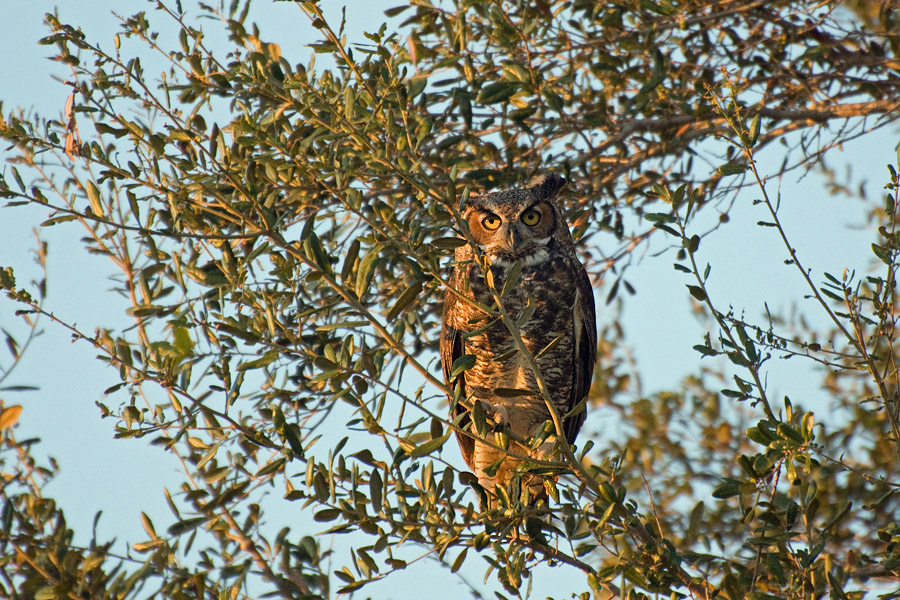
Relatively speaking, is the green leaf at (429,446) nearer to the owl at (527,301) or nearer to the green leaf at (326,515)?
the green leaf at (326,515)

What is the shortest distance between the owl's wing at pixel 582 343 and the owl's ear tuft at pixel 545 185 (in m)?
0.35

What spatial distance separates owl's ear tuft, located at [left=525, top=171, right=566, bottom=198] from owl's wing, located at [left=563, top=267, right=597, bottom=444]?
1.15 feet

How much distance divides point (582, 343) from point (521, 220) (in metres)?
0.59

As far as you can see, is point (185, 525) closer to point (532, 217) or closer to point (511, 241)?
point (511, 241)

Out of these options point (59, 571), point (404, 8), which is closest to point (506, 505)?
point (59, 571)

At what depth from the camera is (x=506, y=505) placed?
2154mm

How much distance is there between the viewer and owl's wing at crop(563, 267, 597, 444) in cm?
355

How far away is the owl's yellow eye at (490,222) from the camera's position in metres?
3.61

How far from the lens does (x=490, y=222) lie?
364cm

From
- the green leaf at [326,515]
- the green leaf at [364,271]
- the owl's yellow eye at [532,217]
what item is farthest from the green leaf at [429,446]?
the owl's yellow eye at [532,217]

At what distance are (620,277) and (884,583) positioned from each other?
1.66 meters

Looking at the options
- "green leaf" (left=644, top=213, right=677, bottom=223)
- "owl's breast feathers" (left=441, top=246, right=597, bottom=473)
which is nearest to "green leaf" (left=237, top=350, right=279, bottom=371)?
"green leaf" (left=644, top=213, right=677, bottom=223)

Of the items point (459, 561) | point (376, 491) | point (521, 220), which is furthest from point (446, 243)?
point (521, 220)

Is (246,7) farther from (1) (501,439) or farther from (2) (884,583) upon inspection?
(2) (884,583)
